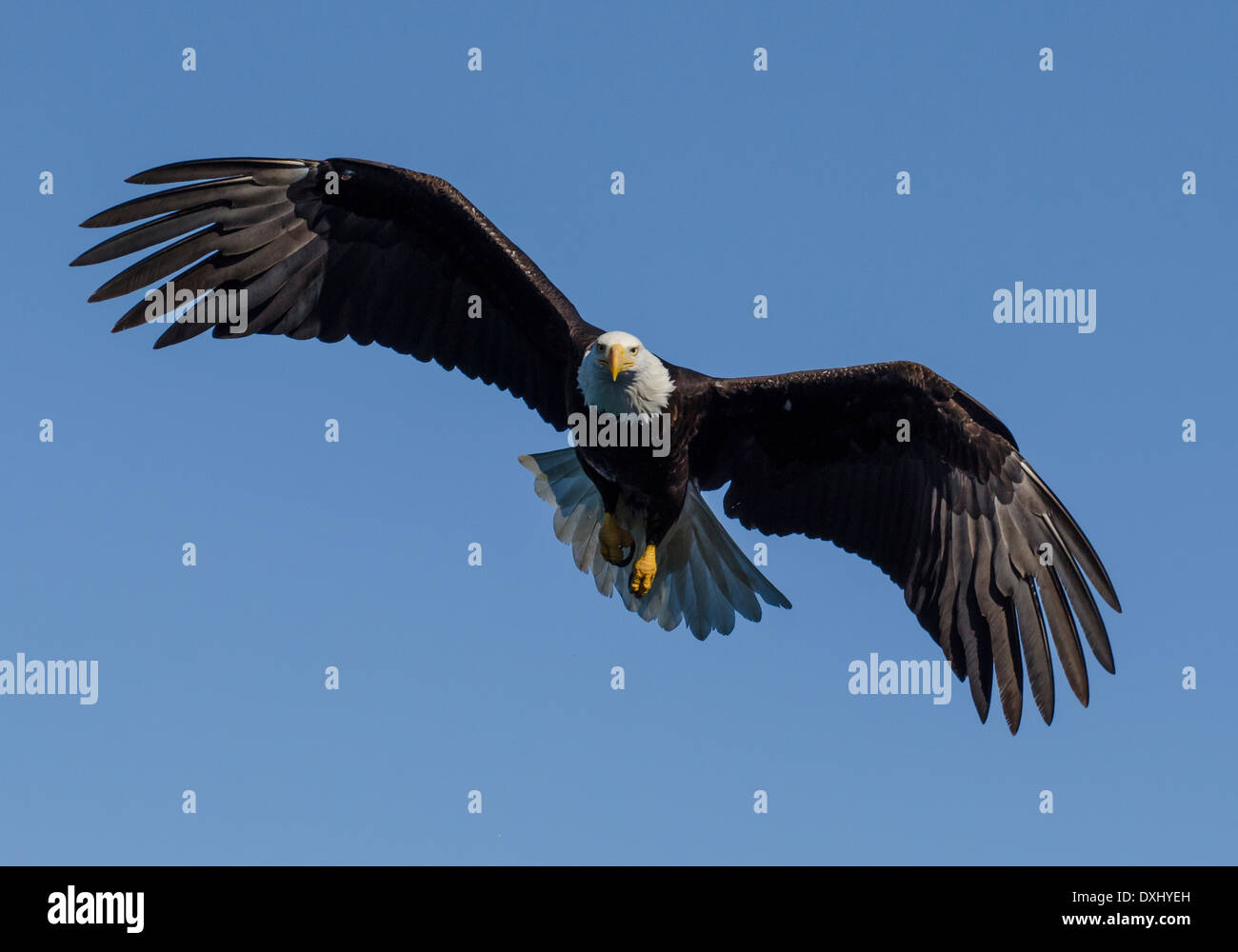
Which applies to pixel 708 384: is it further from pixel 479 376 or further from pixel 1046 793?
pixel 1046 793

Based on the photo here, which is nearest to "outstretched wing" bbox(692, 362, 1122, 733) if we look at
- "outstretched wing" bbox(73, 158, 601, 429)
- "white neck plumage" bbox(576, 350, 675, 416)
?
"white neck plumage" bbox(576, 350, 675, 416)

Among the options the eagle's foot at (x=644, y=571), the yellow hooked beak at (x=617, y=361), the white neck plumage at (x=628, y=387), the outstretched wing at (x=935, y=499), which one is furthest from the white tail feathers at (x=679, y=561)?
the yellow hooked beak at (x=617, y=361)

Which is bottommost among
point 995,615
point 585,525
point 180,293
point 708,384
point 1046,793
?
point 1046,793

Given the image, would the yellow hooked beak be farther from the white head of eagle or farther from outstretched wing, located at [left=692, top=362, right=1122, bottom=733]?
outstretched wing, located at [left=692, top=362, right=1122, bottom=733]

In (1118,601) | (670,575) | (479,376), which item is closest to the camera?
(1118,601)

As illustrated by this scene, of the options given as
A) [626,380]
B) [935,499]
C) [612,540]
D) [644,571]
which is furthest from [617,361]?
[935,499]

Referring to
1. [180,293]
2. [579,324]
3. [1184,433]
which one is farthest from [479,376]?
[1184,433]

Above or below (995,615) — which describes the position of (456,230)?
above

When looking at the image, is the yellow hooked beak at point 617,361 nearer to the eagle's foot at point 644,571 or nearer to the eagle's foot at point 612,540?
the eagle's foot at point 612,540
